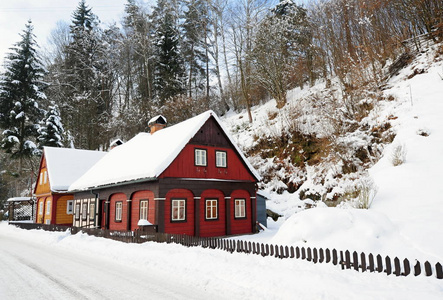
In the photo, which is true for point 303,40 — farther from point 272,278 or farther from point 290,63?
point 272,278

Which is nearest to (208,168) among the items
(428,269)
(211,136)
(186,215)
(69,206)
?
(211,136)

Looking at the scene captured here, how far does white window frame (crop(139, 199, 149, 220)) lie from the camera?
17.1 metres

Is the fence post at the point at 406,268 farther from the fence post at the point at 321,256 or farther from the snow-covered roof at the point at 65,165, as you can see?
the snow-covered roof at the point at 65,165

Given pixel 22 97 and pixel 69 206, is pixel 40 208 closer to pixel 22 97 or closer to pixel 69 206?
pixel 69 206

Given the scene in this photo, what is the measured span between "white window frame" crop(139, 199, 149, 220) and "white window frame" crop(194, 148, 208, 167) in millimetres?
3790

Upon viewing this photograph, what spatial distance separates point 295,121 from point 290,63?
1139cm

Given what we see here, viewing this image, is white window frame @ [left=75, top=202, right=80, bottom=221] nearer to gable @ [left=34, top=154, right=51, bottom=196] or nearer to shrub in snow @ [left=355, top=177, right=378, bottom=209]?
gable @ [left=34, top=154, right=51, bottom=196]

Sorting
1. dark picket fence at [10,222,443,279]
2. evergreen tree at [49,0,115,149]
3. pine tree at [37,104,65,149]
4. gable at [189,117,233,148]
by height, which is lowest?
dark picket fence at [10,222,443,279]

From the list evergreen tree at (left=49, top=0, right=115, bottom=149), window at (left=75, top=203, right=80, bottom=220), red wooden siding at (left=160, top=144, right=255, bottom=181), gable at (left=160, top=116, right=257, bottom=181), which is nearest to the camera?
red wooden siding at (left=160, top=144, right=255, bottom=181)

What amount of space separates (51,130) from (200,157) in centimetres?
2758

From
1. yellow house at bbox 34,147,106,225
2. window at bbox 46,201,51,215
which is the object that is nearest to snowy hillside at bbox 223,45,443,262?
yellow house at bbox 34,147,106,225

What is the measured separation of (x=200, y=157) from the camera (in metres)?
18.2

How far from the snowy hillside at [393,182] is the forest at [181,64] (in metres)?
2.25

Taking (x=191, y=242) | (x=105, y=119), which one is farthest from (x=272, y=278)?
(x=105, y=119)
